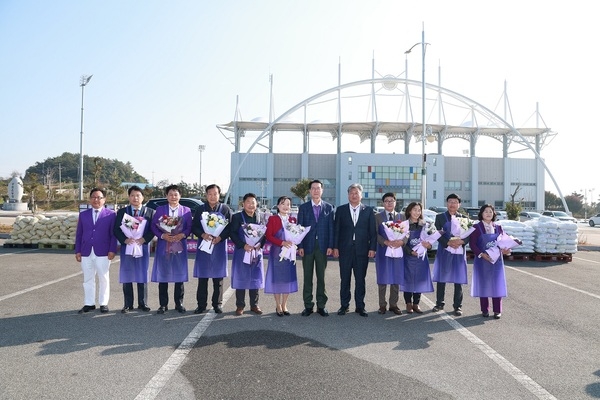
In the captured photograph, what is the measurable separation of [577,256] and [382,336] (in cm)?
1309

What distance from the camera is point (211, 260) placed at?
6801mm

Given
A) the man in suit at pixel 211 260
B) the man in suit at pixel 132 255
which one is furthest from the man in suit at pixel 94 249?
the man in suit at pixel 211 260

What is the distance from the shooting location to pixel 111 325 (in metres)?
5.90

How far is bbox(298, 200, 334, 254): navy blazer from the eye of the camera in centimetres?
675

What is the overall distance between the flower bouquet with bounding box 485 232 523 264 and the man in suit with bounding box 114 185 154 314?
5.10m

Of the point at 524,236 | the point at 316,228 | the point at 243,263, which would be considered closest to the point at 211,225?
the point at 243,263

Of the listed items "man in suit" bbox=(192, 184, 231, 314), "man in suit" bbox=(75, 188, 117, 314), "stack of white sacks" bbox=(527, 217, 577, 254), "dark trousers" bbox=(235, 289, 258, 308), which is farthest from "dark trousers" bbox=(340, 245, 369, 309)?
"stack of white sacks" bbox=(527, 217, 577, 254)

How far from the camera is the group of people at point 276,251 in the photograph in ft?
21.9

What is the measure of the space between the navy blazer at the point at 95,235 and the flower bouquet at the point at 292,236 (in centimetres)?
259

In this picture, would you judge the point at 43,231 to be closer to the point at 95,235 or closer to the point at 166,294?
the point at 95,235

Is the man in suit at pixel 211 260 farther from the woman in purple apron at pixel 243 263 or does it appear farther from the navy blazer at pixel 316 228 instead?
the navy blazer at pixel 316 228

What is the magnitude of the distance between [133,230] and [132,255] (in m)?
0.39

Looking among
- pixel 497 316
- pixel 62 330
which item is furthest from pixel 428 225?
pixel 62 330

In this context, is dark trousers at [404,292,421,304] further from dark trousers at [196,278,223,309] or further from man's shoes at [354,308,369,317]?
dark trousers at [196,278,223,309]
